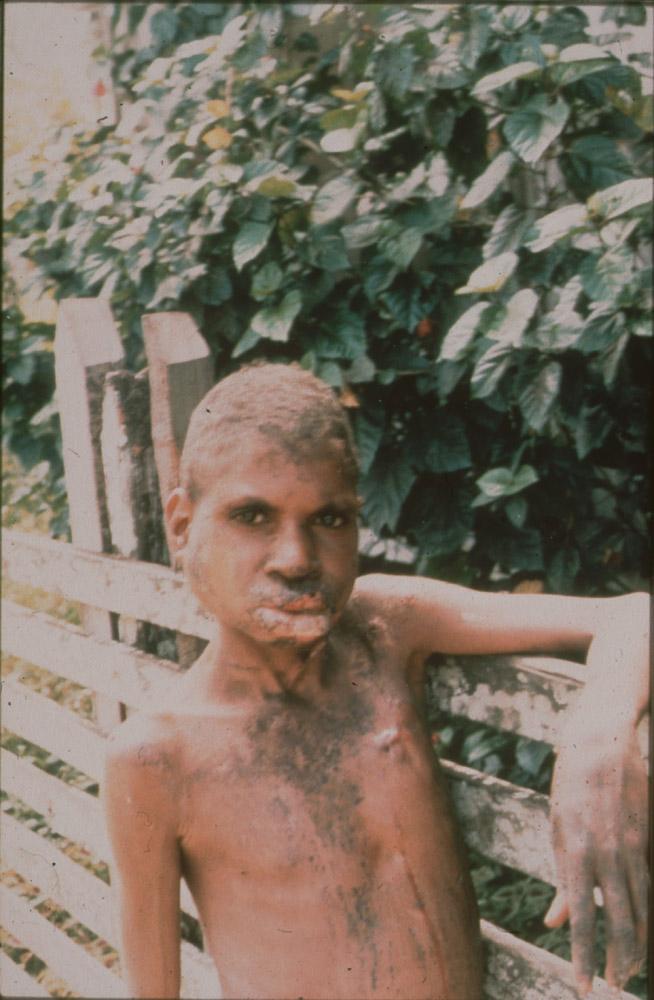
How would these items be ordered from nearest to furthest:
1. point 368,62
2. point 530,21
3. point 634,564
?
point 530,21
point 368,62
point 634,564

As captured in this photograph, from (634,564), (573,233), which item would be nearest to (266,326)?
(573,233)

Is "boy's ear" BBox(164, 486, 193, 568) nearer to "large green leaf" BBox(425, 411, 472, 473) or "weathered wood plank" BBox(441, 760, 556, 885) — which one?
"weathered wood plank" BBox(441, 760, 556, 885)

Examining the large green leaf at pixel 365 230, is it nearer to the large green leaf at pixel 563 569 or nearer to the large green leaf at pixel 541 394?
the large green leaf at pixel 541 394

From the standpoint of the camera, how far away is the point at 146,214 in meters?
3.07

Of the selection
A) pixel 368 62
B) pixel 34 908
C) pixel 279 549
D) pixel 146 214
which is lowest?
pixel 34 908

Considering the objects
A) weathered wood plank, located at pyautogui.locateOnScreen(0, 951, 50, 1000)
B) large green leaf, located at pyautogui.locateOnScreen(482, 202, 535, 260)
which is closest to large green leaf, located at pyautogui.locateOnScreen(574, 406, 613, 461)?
large green leaf, located at pyautogui.locateOnScreen(482, 202, 535, 260)

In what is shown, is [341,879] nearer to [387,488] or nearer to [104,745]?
[104,745]

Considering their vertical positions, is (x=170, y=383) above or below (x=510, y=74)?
below

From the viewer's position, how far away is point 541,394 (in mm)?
2475

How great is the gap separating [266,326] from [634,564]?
1.09 meters

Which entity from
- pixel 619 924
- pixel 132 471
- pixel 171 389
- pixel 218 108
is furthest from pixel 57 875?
pixel 218 108

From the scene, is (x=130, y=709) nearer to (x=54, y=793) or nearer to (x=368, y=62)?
(x=54, y=793)

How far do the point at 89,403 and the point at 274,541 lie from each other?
1.25m

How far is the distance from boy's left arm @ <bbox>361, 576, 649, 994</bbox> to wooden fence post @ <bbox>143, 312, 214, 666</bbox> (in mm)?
783
